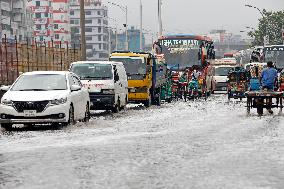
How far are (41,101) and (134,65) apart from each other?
14352mm

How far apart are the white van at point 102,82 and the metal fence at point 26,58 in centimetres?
560

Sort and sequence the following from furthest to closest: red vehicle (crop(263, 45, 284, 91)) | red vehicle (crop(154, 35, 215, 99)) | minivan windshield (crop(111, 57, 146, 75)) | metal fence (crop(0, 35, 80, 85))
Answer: red vehicle (crop(263, 45, 284, 91))
red vehicle (crop(154, 35, 215, 99))
metal fence (crop(0, 35, 80, 85))
minivan windshield (crop(111, 57, 146, 75))

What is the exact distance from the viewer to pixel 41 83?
859 inches

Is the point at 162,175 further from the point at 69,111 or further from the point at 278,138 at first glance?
the point at 69,111

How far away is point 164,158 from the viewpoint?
12.8 metres

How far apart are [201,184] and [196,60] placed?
1497 inches

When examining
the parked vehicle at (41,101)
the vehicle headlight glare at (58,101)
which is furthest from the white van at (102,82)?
the vehicle headlight glare at (58,101)

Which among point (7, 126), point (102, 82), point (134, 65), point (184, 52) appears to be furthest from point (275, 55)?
point (7, 126)

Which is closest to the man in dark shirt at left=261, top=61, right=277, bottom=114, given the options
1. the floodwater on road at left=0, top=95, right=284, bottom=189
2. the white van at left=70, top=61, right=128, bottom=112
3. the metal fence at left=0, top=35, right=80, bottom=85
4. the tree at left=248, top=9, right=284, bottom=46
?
the white van at left=70, top=61, right=128, bottom=112

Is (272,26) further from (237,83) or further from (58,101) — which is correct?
(58,101)

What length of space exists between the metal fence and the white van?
5.60 meters

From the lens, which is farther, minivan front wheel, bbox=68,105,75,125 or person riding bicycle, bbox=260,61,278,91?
person riding bicycle, bbox=260,61,278,91

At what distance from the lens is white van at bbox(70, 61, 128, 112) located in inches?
1093

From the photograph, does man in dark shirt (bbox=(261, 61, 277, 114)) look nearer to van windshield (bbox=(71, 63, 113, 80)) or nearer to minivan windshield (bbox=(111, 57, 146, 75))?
van windshield (bbox=(71, 63, 113, 80))
